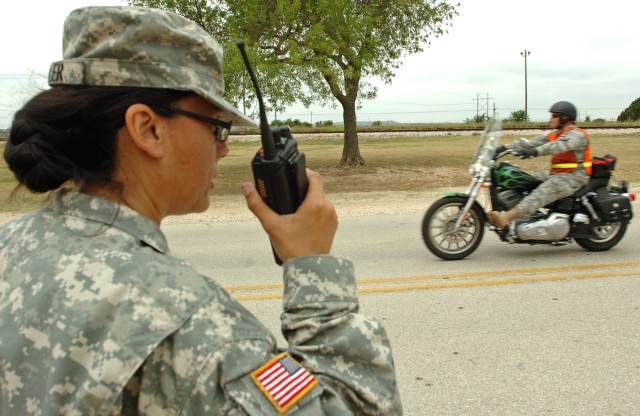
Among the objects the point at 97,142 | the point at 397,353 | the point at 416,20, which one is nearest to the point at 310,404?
the point at 97,142

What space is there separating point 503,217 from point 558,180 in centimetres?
78

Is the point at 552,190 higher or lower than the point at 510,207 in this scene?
higher

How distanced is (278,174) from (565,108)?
645 centimetres

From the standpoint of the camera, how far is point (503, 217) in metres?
6.84

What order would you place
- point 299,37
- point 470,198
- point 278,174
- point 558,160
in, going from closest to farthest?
point 278,174 → point 470,198 → point 558,160 → point 299,37

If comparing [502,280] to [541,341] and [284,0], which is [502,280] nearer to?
[541,341]

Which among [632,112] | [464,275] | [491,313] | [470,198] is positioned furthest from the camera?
[632,112]

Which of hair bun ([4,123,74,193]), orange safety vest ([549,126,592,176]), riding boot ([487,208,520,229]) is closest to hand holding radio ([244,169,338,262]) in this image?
hair bun ([4,123,74,193])

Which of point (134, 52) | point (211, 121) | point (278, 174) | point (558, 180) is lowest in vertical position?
point (558, 180)

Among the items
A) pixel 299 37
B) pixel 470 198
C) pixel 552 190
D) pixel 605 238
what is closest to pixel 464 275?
pixel 470 198

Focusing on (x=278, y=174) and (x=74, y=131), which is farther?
(x=278, y=174)

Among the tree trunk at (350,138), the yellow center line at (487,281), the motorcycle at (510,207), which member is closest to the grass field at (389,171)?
the tree trunk at (350,138)

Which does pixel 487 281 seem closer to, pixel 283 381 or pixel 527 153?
pixel 527 153

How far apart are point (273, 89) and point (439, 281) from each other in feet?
33.6
